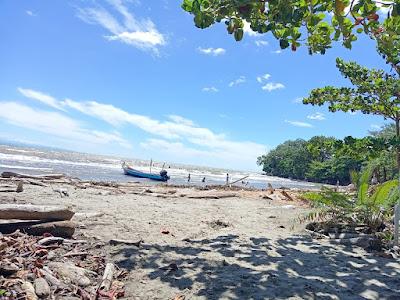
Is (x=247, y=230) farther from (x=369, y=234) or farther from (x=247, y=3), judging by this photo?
(x=247, y=3)

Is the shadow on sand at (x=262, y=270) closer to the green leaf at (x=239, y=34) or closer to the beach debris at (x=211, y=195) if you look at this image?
the green leaf at (x=239, y=34)

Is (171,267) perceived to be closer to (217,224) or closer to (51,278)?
(51,278)

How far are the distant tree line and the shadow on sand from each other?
2.22 m

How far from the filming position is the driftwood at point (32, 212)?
636 cm

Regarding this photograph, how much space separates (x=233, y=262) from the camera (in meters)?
6.12

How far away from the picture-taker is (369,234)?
8406 mm

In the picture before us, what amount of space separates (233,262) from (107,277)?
2196mm

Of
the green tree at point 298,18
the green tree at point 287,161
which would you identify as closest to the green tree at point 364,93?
the green tree at point 298,18

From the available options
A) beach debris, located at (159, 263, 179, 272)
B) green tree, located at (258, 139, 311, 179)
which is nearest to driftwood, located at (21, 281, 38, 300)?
beach debris, located at (159, 263, 179, 272)

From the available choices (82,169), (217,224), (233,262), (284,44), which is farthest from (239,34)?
(82,169)

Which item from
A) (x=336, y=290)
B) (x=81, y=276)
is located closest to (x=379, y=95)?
(x=336, y=290)

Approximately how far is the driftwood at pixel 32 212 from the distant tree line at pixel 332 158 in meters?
5.82

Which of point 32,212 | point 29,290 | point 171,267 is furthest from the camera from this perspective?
point 32,212

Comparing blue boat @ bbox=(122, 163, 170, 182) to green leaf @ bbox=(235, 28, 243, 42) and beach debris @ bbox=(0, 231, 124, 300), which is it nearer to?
beach debris @ bbox=(0, 231, 124, 300)
